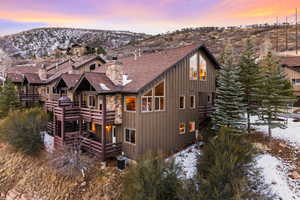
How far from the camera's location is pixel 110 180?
12.1 m

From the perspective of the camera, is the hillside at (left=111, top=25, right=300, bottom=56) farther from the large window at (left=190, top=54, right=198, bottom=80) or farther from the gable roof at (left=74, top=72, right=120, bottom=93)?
the gable roof at (left=74, top=72, right=120, bottom=93)

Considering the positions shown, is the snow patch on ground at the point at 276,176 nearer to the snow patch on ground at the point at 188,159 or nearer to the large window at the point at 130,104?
the snow patch on ground at the point at 188,159

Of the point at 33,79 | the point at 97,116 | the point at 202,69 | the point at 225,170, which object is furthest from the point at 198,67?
the point at 33,79

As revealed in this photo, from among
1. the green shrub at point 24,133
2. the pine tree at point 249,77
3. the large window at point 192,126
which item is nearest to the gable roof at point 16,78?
the green shrub at point 24,133

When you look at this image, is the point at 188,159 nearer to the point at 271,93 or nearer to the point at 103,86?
the point at 271,93

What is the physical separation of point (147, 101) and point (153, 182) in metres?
5.93

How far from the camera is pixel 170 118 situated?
47.3ft

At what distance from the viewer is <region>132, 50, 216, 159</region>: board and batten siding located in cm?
1277

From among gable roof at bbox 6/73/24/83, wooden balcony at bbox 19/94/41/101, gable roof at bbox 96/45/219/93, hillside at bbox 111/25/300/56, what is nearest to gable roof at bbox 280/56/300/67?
gable roof at bbox 96/45/219/93

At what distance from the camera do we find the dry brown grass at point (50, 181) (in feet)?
38.8

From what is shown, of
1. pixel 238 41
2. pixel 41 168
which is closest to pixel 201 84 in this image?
pixel 41 168

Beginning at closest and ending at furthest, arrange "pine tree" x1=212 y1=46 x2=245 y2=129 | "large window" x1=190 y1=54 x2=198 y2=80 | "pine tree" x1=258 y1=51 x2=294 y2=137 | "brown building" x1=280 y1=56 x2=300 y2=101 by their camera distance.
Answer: "pine tree" x1=212 y1=46 x2=245 y2=129, "pine tree" x1=258 y1=51 x2=294 y2=137, "large window" x1=190 y1=54 x2=198 y2=80, "brown building" x1=280 y1=56 x2=300 y2=101

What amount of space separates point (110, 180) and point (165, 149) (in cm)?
458

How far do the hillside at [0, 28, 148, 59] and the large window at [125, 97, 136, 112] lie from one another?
98.0 m
